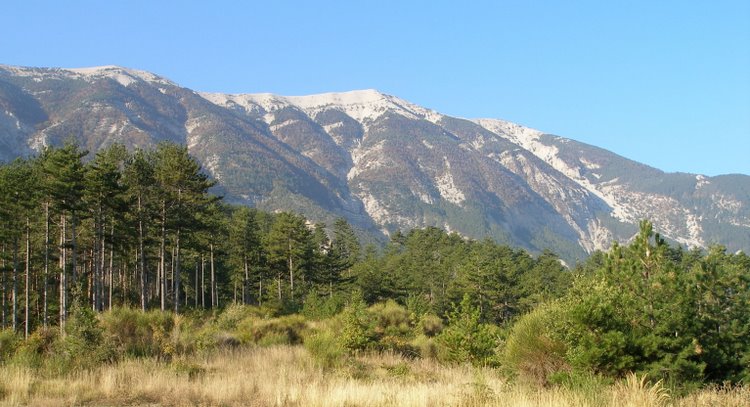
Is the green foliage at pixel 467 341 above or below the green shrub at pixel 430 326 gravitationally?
above

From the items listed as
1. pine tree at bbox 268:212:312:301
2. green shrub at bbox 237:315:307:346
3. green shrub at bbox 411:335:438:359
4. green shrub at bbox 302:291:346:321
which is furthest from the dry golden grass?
pine tree at bbox 268:212:312:301

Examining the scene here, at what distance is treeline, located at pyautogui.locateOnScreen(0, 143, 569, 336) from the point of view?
34.4 m

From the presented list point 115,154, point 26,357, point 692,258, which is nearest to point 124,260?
point 115,154

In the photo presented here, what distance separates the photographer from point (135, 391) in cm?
1095

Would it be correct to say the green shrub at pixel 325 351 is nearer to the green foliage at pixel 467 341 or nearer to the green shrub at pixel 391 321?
the green foliage at pixel 467 341

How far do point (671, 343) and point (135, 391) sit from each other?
10.6 m

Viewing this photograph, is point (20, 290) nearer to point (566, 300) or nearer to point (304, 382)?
point (304, 382)

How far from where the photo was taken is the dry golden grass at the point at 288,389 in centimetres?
789

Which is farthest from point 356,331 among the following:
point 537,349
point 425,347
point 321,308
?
point 321,308

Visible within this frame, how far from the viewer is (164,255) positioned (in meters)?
41.6

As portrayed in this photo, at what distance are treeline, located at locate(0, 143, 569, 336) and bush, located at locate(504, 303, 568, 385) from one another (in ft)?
31.5

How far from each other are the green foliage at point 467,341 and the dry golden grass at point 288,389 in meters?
2.80

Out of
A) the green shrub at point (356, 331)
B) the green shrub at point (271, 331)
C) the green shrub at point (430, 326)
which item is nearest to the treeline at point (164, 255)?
the green shrub at point (271, 331)

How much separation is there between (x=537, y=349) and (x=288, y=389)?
5.29 metres
